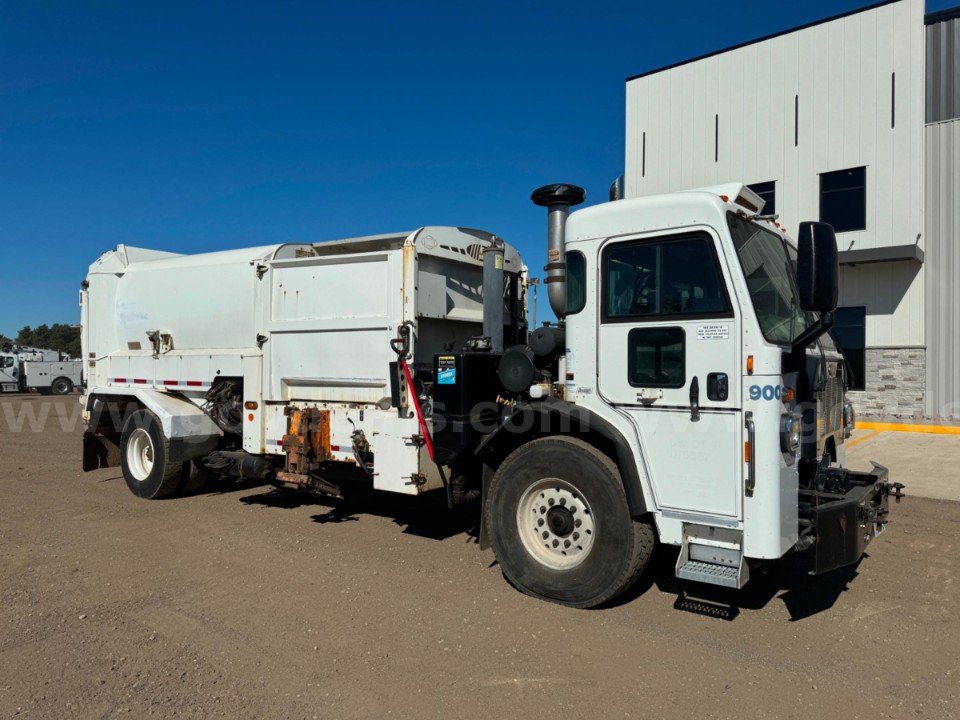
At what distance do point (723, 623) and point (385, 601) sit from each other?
229cm

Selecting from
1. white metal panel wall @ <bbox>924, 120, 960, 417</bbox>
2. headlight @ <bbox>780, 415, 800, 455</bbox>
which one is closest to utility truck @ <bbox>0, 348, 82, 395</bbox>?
white metal panel wall @ <bbox>924, 120, 960, 417</bbox>

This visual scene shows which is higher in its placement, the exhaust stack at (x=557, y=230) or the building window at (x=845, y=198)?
the building window at (x=845, y=198)

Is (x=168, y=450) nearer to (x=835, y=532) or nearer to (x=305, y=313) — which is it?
(x=305, y=313)

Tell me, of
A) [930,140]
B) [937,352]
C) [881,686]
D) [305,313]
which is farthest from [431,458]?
[930,140]

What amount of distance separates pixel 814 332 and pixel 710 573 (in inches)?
60.2

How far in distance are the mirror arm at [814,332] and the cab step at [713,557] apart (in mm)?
1155

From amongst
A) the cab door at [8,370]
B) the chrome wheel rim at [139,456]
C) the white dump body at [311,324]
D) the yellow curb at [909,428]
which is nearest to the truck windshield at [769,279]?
the white dump body at [311,324]

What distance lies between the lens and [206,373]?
7707mm

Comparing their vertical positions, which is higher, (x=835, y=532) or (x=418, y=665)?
(x=835, y=532)

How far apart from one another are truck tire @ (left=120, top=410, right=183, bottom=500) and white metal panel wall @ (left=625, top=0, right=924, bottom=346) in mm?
15197

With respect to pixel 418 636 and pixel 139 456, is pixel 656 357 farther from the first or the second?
pixel 139 456

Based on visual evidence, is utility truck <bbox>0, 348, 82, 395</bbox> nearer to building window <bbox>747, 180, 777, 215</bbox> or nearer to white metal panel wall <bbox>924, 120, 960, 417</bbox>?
building window <bbox>747, 180, 777, 215</bbox>

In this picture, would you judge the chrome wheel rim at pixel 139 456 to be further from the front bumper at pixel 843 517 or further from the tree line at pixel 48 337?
the tree line at pixel 48 337

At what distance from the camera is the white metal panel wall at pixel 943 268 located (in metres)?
15.5
